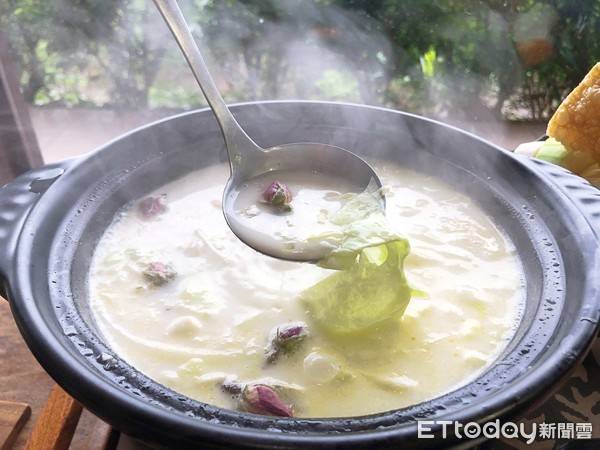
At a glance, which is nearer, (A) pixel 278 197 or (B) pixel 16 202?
(B) pixel 16 202

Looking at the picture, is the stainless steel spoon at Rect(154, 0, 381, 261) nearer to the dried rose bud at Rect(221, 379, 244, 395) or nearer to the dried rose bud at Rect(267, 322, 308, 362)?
the dried rose bud at Rect(267, 322, 308, 362)

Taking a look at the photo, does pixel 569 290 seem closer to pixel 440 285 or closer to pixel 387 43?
pixel 440 285

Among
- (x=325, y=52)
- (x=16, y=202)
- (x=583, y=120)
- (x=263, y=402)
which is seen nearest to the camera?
(x=263, y=402)

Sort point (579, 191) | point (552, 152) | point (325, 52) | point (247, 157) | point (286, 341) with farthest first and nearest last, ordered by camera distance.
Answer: point (325, 52) → point (552, 152) → point (247, 157) → point (579, 191) → point (286, 341)

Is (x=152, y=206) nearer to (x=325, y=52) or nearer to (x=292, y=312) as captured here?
(x=292, y=312)

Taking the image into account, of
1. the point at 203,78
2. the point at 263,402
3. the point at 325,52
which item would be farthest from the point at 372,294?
the point at 325,52

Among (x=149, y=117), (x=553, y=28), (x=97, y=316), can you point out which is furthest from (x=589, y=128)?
(x=149, y=117)
